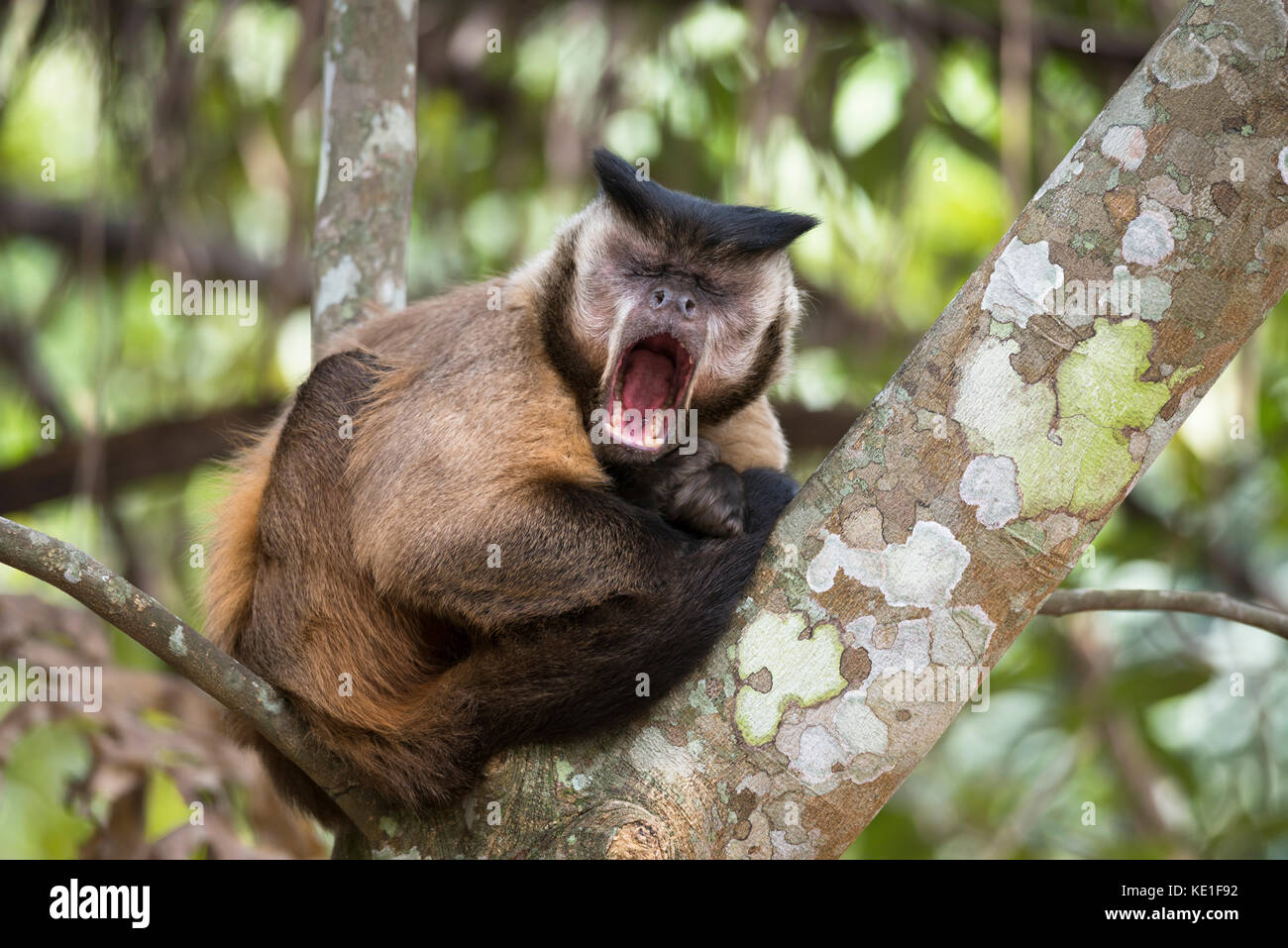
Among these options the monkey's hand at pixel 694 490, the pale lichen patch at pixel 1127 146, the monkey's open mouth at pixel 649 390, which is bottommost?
the monkey's hand at pixel 694 490

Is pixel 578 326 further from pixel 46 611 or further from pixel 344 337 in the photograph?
pixel 46 611

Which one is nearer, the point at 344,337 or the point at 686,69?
the point at 344,337

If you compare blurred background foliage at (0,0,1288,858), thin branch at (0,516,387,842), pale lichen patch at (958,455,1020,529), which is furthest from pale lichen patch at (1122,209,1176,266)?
blurred background foliage at (0,0,1288,858)

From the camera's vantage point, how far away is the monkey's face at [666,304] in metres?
4.00

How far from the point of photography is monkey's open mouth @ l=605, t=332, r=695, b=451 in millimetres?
3932

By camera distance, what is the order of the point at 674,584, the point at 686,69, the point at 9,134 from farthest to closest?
the point at 9,134, the point at 686,69, the point at 674,584

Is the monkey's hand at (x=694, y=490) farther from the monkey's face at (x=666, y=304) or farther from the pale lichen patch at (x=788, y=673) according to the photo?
the pale lichen patch at (x=788, y=673)

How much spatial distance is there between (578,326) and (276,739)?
1632mm

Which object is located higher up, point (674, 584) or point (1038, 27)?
point (1038, 27)

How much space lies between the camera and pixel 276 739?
2.98 metres

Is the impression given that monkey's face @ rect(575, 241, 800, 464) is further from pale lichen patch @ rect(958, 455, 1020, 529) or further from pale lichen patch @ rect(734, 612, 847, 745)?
pale lichen patch @ rect(958, 455, 1020, 529)

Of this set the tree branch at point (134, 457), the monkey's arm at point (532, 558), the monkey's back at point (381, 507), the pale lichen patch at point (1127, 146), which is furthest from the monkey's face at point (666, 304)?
the tree branch at point (134, 457)

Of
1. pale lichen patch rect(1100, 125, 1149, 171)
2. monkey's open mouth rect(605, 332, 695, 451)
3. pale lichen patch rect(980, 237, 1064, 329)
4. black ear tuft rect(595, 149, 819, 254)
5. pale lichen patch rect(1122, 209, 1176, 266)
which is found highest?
black ear tuft rect(595, 149, 819, 254)
